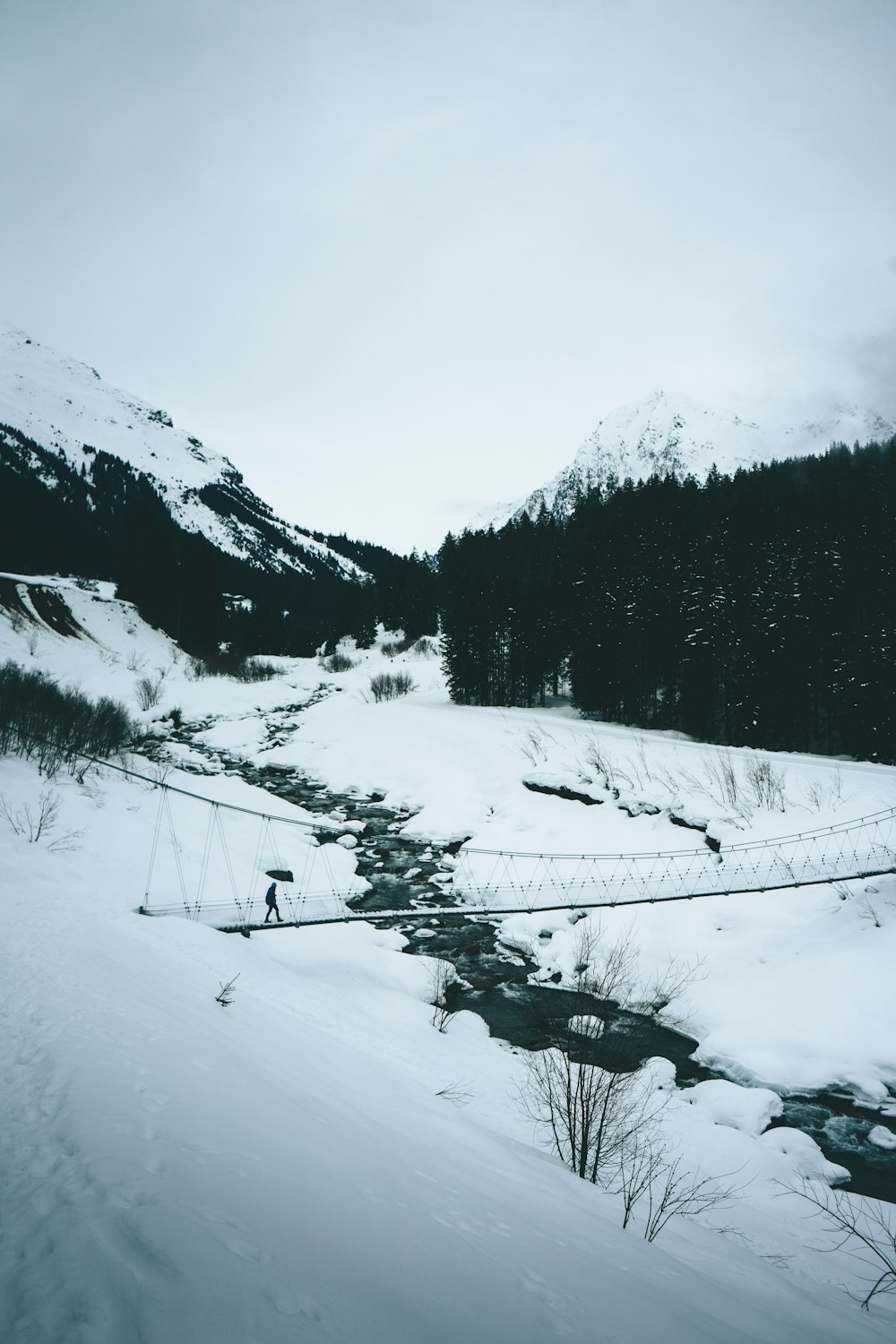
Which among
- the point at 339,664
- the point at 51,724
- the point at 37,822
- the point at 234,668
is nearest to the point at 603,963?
the point at 37,822

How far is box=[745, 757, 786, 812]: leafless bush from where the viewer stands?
2266 cm

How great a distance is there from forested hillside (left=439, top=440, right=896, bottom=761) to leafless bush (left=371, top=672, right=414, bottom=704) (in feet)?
26.2

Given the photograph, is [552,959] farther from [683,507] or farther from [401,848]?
[683,507]

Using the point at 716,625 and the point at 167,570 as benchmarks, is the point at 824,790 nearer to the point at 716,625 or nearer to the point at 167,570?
the point at 716,625

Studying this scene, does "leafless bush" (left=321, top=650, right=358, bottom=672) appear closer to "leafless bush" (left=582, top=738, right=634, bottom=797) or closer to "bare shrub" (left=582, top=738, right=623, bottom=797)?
"bare shrub" (left=582, top=738, right=623, bottom=797)

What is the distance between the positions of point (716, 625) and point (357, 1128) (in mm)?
41429

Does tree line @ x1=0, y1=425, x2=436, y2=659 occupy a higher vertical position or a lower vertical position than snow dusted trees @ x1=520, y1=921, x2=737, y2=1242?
higher

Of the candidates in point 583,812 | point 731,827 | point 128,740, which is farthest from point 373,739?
point 731,827

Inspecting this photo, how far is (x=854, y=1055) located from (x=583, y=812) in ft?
49.9

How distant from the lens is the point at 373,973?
1506 cm

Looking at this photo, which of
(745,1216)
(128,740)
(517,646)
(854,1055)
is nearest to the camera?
(745,1216)

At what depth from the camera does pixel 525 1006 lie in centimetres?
1480

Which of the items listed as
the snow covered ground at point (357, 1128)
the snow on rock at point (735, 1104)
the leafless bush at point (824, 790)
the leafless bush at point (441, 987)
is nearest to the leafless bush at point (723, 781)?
the snow covered ground at point (357, 1128)

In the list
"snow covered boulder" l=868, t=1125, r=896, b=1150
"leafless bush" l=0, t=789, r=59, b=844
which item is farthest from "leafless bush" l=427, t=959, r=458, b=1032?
"leafless bush" l=0, t=789, r=59, b=844
